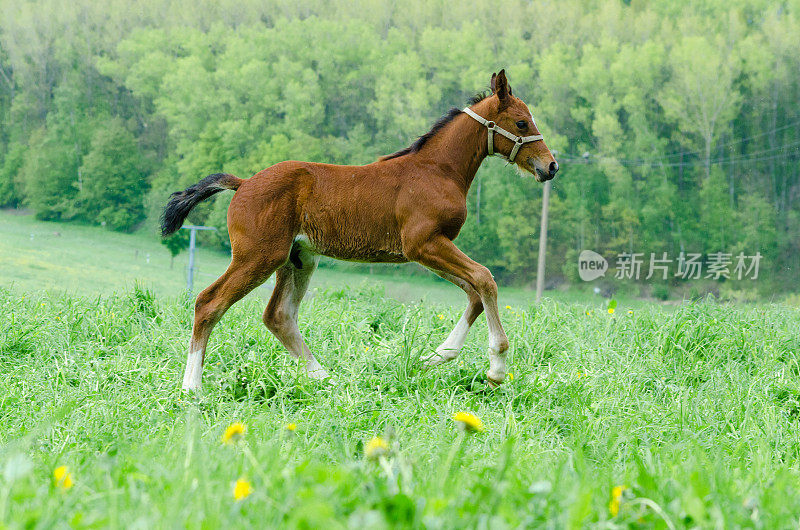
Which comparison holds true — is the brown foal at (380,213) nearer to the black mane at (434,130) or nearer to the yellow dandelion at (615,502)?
the black mane at (434,130)

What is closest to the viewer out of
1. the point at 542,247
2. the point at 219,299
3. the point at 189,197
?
the point at 219,299

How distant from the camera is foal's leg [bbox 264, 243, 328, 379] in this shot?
3.64 metres

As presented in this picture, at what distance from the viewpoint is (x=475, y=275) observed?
3270mm

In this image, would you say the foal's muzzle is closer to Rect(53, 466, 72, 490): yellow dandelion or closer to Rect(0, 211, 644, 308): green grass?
Rect(53, 466, 72, 490): yellow dandelion

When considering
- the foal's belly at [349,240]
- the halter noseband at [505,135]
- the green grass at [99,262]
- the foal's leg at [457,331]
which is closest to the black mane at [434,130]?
the halter noseband at [505,135]

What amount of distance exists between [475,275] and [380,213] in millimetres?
574

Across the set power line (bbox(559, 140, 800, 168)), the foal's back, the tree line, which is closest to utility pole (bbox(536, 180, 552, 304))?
the tree line

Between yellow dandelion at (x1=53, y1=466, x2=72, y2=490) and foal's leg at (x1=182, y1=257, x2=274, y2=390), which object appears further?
foal's leg at (x1=182, y1=257, x2=274, y2=390)

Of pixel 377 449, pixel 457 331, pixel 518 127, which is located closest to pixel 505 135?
pixel 518 127

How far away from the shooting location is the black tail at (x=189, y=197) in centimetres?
359

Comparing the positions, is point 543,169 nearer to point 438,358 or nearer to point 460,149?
point 460,149

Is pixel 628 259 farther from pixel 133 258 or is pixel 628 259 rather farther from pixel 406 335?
pixel 406 335

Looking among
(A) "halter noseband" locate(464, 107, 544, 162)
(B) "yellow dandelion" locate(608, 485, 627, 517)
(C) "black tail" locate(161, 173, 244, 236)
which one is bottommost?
(B) "yellow dandelion" locate(608, 485, 627, 517)

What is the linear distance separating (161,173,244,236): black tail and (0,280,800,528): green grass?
75cm
